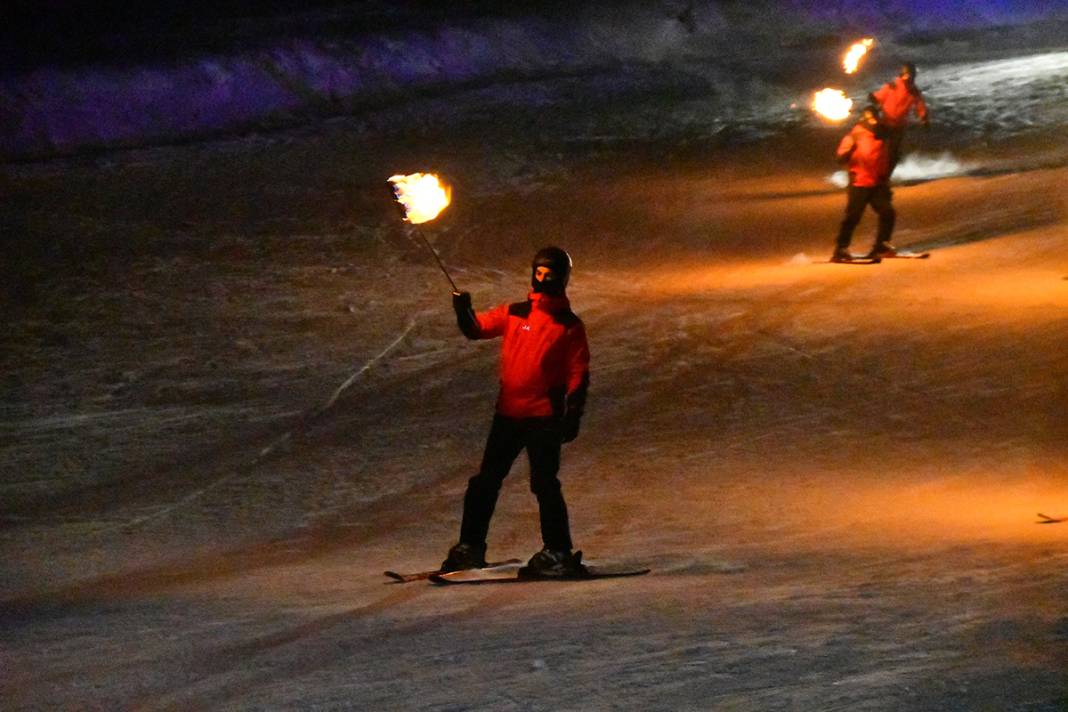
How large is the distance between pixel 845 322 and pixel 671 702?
31.0 ft

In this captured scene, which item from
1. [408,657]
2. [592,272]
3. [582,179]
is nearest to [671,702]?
[408,657]

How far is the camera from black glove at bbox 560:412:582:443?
7.49 m

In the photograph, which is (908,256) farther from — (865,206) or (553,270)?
(553,270)

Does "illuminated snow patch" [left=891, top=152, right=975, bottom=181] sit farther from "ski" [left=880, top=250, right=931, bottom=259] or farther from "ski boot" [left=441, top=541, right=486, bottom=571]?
"ski boot" [left=441, top=541, right=486, bottom=571]

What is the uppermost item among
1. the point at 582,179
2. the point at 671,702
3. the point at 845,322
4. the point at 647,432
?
the point at 582,179

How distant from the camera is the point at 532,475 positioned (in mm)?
7941

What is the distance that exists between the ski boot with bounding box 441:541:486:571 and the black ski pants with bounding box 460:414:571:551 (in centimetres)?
3

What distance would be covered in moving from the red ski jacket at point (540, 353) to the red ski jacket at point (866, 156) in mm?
9608

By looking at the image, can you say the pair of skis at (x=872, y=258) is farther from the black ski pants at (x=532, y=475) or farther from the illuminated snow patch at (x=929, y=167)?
the black ski pants at (x=532, y=475)

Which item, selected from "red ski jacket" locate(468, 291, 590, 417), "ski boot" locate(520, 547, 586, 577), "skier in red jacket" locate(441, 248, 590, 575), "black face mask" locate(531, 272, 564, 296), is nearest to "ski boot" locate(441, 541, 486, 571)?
"skier in red jacket" locate(441, 248, 590, 575)

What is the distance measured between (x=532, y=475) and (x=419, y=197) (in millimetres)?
1394

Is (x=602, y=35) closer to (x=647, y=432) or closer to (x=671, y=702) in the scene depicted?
(x=647, y=432)

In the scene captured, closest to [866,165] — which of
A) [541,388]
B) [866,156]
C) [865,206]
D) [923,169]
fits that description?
[866,156]

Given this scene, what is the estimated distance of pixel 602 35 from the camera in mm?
37219
